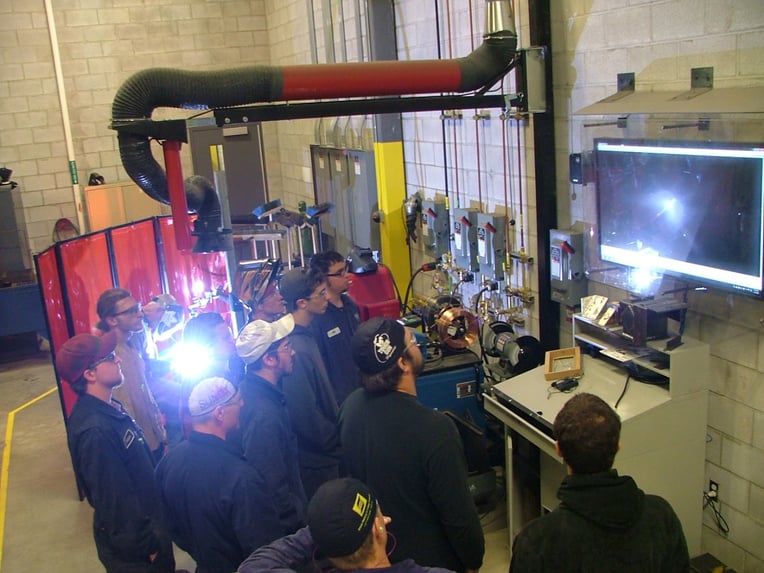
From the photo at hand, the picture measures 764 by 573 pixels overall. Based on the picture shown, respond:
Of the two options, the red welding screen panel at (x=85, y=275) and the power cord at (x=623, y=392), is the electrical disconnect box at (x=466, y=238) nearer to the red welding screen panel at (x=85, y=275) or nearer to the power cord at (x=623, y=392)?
the power cord at (x=623, y=392)

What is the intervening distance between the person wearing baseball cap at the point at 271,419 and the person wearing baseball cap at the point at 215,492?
18cm

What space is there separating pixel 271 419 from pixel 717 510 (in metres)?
2.01

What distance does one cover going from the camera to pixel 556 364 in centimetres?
358

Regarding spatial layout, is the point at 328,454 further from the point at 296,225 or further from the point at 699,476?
the point at 296,225

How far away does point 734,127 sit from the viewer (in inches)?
109

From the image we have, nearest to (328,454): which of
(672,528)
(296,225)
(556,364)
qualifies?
(556,364)

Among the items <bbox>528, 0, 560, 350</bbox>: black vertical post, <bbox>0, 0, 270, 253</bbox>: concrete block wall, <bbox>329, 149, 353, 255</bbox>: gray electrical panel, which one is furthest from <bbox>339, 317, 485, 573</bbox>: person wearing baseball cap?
<bbox>0, 0, 270, 253</bbox>: concrete block wall

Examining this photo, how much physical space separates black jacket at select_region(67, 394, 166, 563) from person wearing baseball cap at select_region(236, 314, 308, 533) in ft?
1.92

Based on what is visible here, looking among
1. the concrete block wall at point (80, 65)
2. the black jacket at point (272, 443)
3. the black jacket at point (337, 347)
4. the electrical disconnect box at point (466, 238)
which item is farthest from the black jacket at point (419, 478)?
the concrete block wall at point (80, 65)

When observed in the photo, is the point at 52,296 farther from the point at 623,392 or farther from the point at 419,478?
the point at 623,392

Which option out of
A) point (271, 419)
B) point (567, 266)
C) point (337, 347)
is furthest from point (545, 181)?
point (271, 419)

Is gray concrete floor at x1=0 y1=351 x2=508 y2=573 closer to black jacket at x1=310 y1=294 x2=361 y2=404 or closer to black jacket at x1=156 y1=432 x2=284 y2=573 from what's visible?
black jacket at x1=310 y1=294 x2=361 y2=404

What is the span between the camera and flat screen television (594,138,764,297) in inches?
109

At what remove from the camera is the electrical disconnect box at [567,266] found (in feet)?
12.5
